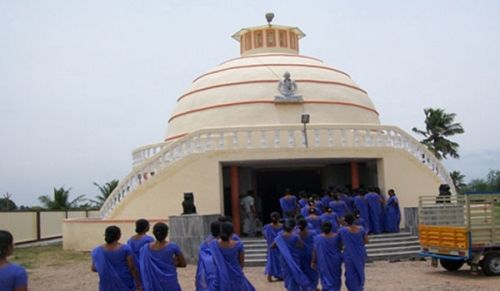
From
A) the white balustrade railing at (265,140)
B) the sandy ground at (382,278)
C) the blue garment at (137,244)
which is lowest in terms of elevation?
the sandy ground at (382,278)

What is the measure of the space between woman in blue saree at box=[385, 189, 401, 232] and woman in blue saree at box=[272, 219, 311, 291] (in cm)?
734

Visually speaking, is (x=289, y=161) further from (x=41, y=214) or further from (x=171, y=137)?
(x=41, y=214)

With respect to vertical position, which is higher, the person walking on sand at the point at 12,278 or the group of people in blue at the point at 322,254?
the person walking on sand at the point at 12,278

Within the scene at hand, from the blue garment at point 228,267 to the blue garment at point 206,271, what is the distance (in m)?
0.07

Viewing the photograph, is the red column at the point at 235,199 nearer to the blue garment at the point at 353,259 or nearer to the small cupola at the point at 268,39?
the blue garment at the point at 353,259

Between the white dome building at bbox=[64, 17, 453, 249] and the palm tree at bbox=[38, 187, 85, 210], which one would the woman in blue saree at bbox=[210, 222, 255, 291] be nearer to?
the white dome building at bbox=[64, 17, 453, 249]

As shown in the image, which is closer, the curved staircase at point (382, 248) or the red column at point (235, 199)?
the curved staircase at point (382, 248)

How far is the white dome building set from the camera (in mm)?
16141

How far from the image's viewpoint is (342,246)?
841cm

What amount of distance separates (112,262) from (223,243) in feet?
4.11

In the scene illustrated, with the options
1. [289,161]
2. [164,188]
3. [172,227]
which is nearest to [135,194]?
[164,188]

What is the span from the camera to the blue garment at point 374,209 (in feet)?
50.0

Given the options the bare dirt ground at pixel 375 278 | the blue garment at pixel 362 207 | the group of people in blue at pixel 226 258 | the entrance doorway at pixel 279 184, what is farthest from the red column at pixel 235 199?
the group of people in blue at pixel 226 258

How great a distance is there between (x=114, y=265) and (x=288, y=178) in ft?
45.1
